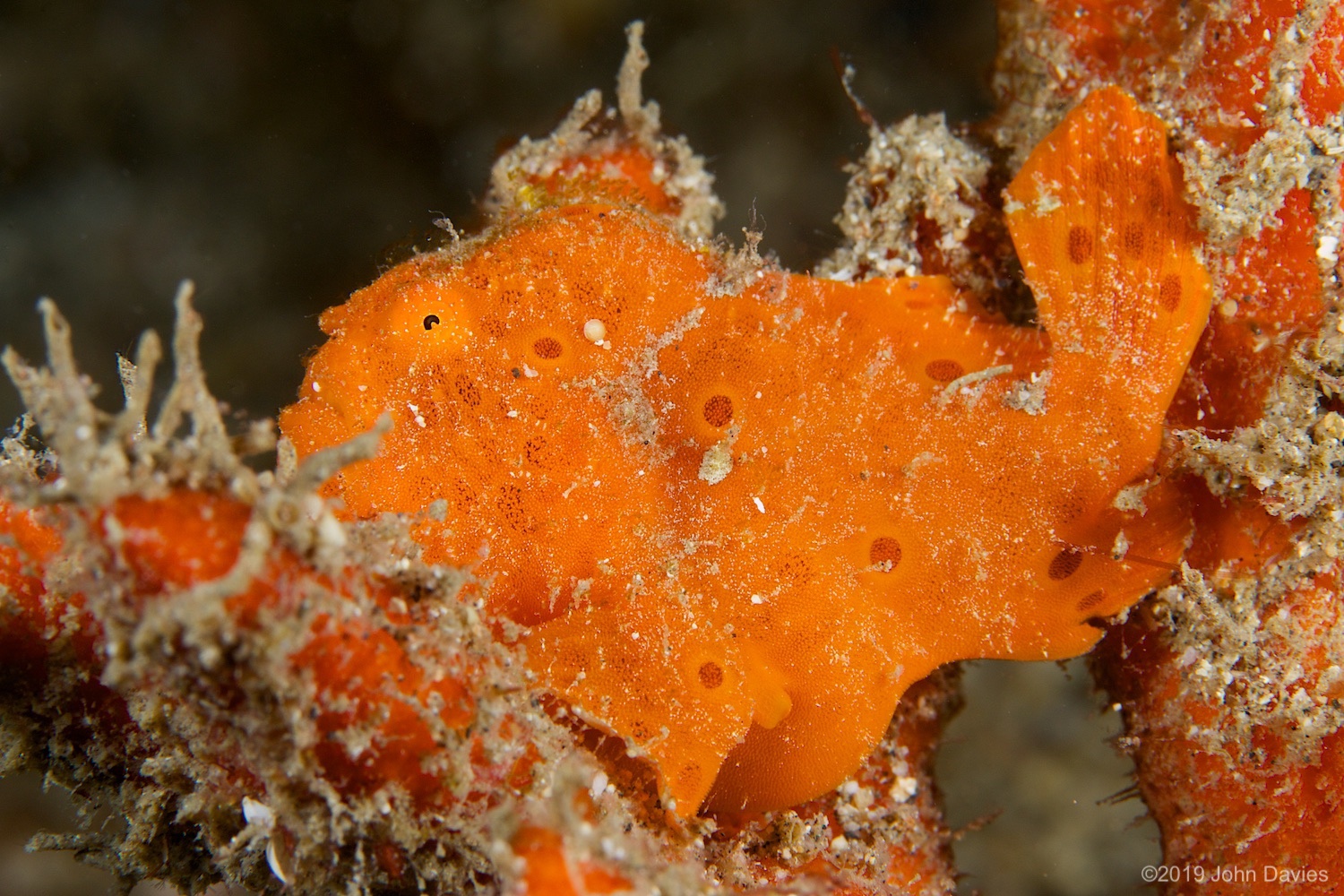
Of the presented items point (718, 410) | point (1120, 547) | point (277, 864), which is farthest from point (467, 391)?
point (1120, 547)

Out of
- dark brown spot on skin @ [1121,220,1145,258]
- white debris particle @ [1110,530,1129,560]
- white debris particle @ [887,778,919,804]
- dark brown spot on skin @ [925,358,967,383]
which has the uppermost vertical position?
dark brown spot on skin @ [1121,220,1145,258]

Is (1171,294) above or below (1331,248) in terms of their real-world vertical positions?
below

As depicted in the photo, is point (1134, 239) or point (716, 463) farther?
point (1134, 239)

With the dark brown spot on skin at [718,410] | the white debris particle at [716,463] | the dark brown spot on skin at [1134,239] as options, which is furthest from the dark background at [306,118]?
the white debris particle at [716,463]

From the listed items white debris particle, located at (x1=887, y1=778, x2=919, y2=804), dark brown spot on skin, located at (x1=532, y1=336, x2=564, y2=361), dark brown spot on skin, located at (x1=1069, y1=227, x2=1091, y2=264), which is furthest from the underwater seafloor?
dark brown spot on skin, located at (x1=532, y1=336, x2=564, y2=361)

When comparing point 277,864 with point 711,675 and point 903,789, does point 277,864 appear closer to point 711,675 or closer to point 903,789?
point 711,675

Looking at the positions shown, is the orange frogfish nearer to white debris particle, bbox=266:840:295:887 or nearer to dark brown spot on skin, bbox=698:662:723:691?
dark brown spot on skin, bbox=698:662:723:691

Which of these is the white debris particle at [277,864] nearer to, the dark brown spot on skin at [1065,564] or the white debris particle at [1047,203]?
the dark brown spot on skin at [1065,564]

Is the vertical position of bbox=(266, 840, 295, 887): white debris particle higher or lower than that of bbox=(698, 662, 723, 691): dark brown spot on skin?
lower

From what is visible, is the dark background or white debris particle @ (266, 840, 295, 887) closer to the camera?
white debris particle @ (266, 840, 295, 887)
